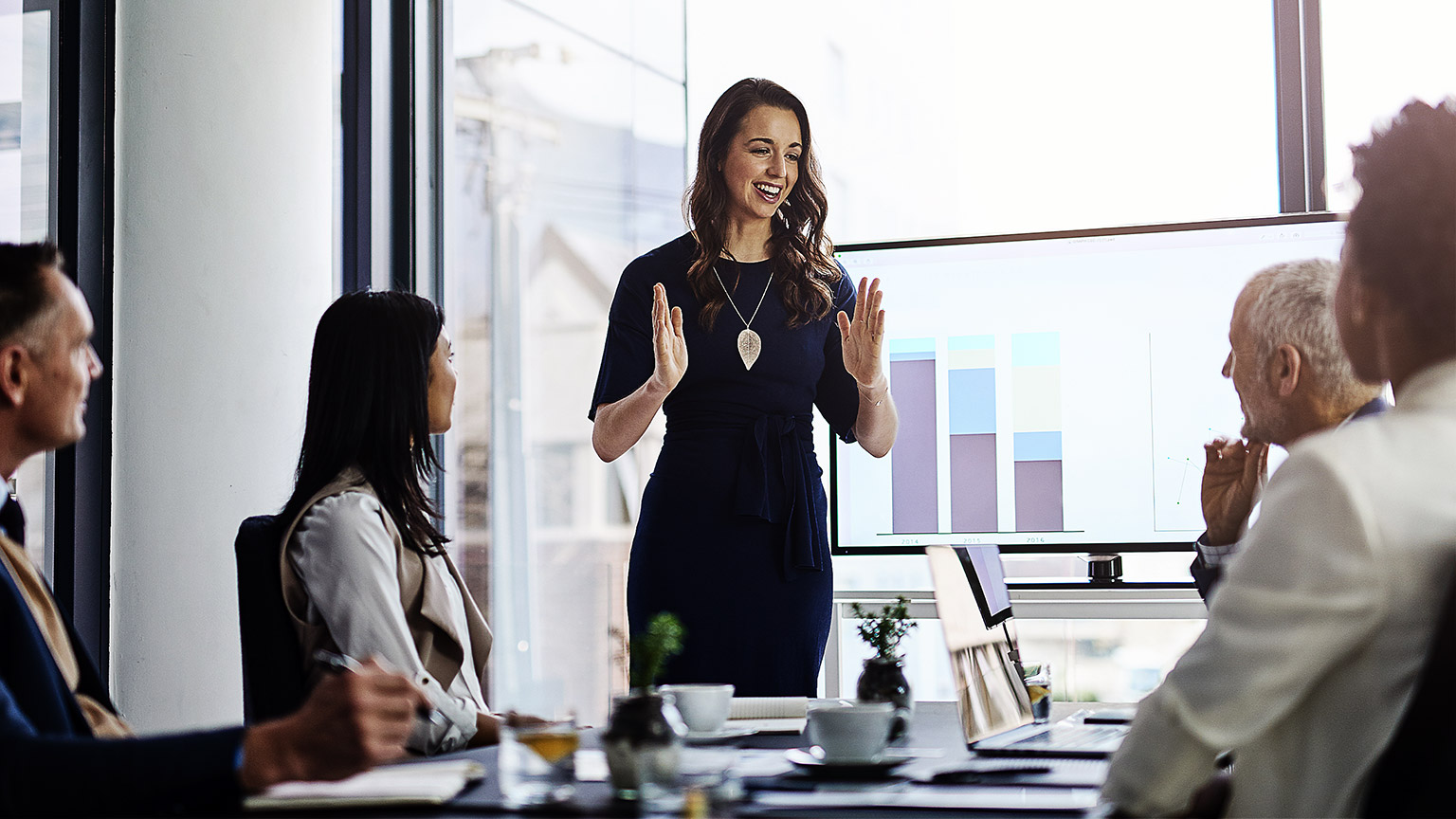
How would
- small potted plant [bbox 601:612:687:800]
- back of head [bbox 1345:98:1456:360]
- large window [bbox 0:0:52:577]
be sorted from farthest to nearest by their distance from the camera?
large window [bbox 0:0:52:577] < small potted plant [bbox 601:612:687:800] < back of head [bbox 1345:98:1456:360]

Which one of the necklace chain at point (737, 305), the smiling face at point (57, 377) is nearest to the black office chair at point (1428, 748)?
the smiling face at point (57, 377)

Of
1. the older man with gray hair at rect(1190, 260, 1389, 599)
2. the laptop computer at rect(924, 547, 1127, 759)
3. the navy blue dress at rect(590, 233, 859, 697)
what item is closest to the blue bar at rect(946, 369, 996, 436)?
the navy blue dress at rect(590, 233, 859, 697)

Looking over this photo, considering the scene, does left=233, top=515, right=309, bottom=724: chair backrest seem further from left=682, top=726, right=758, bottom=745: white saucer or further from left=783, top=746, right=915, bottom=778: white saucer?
left=783, top=746, right=915, bottom=778: white saucer

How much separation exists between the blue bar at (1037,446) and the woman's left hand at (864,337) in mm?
668

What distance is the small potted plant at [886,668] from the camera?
1.67 m

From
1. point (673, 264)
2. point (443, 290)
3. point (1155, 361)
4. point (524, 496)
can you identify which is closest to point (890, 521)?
point (1155, 361)

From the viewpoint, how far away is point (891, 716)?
1.47 metres

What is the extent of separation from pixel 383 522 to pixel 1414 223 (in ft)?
4.47

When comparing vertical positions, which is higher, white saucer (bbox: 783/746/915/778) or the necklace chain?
the necklace chain

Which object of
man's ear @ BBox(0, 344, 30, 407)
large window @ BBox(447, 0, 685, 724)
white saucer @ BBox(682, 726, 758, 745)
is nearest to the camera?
man's ear @ BBox(0, 344, 30, 407)

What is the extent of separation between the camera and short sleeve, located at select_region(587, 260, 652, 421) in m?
2.84

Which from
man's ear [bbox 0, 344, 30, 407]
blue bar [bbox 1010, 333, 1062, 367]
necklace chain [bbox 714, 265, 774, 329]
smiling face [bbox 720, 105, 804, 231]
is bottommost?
man's ear [bbox 0, 344, 30, 407]

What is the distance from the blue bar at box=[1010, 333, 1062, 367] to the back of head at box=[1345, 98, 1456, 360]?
216 centimetres

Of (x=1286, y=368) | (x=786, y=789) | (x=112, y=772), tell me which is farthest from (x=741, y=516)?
(x=112, y=772)
